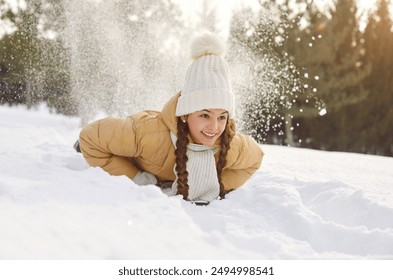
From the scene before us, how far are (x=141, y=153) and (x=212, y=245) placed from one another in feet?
4.51

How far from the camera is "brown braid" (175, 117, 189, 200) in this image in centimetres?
276

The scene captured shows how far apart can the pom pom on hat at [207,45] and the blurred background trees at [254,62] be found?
863 cm

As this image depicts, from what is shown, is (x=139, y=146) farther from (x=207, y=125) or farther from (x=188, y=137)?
(x=207, y=125)

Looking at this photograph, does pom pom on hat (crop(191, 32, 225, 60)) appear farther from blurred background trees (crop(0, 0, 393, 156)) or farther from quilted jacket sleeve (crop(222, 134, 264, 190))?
blurred background trees (crop(0, 0, 393, 156))

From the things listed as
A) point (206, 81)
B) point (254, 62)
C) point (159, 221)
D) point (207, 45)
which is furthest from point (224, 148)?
point (254, 62)

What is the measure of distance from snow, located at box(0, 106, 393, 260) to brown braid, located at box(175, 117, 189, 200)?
26cm

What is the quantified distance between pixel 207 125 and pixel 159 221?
1.17m

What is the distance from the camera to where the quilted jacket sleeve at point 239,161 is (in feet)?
9.90

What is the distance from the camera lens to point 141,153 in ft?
9.48

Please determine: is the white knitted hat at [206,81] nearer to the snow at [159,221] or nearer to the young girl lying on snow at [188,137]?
the young girl lying on snow at [188,137]

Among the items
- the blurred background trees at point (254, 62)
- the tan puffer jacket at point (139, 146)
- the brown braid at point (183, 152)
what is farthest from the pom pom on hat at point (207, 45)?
the blurred background trees at point (254, 62)

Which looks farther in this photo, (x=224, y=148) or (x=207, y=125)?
(x=224, y=148)

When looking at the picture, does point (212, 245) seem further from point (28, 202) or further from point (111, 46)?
point (111, 46)

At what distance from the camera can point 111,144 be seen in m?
2.80
